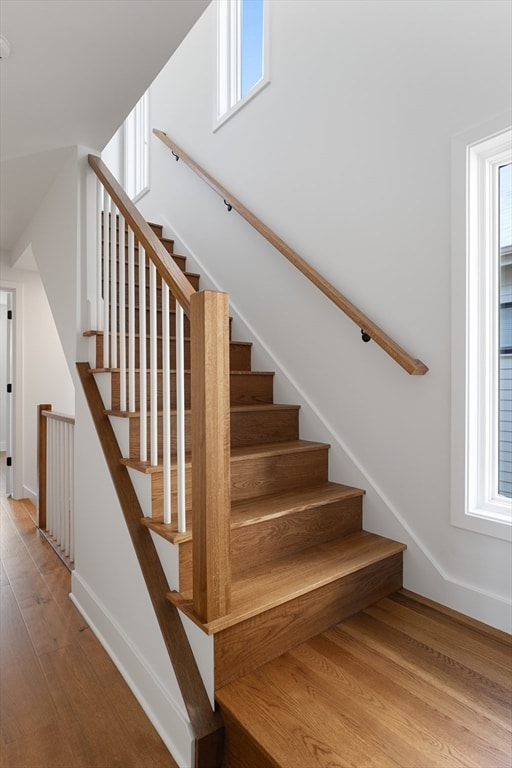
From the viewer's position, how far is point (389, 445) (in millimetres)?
1925

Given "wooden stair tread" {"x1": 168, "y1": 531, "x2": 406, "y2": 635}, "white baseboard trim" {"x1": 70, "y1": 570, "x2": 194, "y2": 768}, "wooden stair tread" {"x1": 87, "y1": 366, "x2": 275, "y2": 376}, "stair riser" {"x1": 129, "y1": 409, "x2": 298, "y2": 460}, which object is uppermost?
"wooden stair tread" {"x1": 87, "y1": 366, "x2": 275, "y2": 376}

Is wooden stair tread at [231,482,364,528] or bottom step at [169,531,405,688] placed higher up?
wooden stair tread at [231,482,364,528]

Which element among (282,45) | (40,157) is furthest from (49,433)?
(282,45)

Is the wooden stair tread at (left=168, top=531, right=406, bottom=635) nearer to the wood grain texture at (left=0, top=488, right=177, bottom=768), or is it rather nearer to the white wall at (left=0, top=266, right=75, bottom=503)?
the wood grain texture at (left=0, top=488, right=177, bottom=768)

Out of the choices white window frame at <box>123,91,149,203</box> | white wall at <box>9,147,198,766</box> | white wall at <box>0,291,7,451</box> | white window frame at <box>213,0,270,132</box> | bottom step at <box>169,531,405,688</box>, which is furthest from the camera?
white wall at <box>0,291,7,451</box>

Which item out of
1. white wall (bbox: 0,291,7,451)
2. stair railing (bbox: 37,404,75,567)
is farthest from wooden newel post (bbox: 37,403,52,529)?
white wall (bbox: 0,291,7,451)

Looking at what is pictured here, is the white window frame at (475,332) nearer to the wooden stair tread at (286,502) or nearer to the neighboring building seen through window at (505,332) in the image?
the neighboring building seen through window at (505,332)

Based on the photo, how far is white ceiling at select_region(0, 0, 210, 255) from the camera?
4.46 feet

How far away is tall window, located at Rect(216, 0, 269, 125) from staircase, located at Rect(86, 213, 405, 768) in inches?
78.3

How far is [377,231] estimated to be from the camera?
77.1 inches

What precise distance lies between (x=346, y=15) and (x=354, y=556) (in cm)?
249

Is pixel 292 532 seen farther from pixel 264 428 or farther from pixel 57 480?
pixel 57 480

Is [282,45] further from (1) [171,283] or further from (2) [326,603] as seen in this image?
(2) [326,603]

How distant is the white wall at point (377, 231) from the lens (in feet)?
5.39
